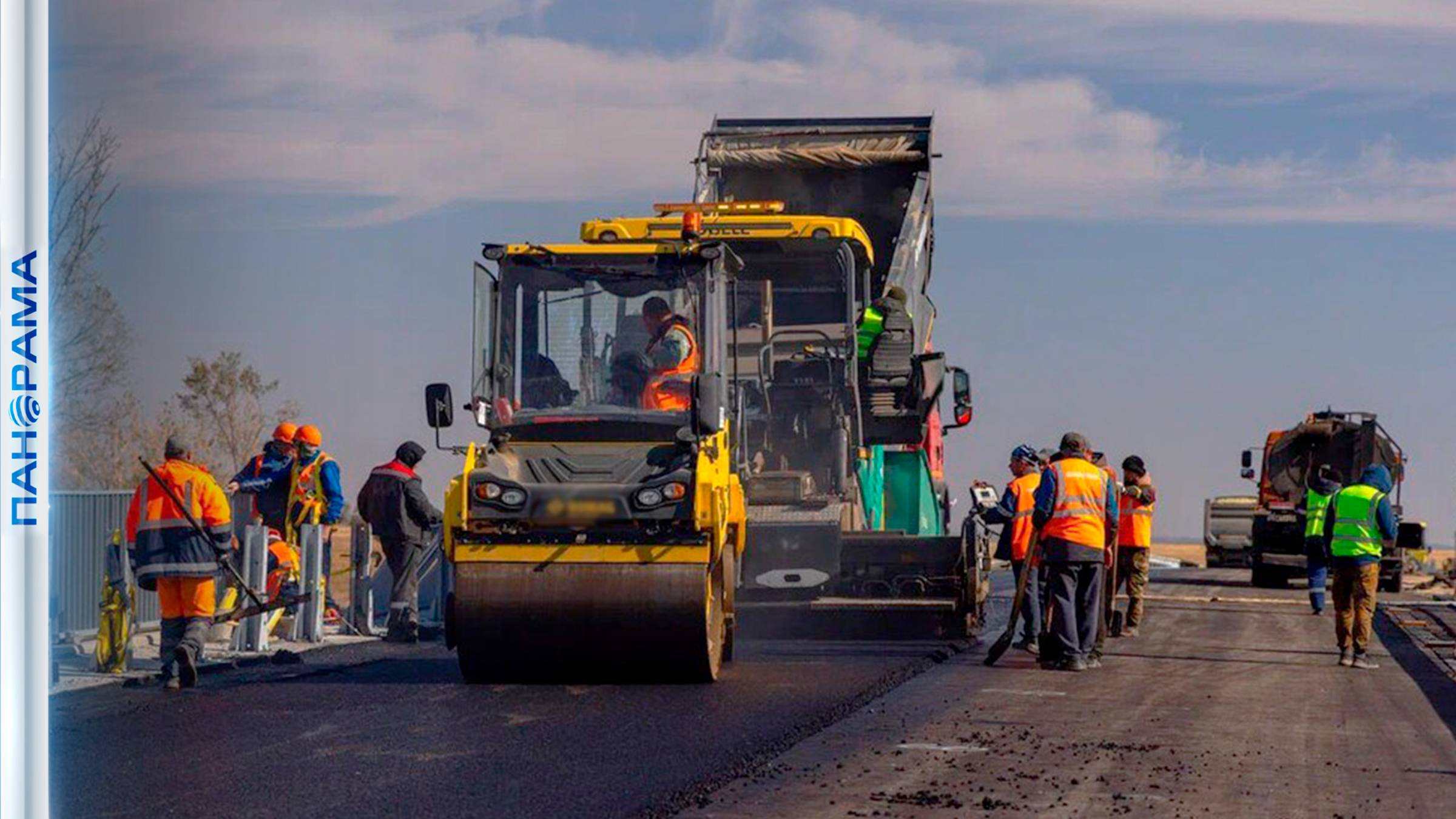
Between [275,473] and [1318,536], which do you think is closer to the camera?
[275,473]

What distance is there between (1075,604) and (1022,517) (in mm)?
1909

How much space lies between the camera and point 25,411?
16.7 feet

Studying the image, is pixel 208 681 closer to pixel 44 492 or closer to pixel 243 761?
pixel 243 761

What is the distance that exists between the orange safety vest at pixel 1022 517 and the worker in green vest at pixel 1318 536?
13.7 ft

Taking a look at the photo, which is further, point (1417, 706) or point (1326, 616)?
point (1326, 616)

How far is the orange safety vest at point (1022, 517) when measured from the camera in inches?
648

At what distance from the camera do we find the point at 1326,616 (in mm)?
22219

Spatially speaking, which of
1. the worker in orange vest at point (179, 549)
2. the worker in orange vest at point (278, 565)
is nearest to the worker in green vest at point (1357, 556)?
the worker in orange vest at point (278, 565)

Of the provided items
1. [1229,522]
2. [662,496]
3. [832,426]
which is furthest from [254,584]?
[1229,522]

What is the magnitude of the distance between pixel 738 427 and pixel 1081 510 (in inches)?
97.8

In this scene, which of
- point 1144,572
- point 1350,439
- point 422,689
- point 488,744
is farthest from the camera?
point 1350,439

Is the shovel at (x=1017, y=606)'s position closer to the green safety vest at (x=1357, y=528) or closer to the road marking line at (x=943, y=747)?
the green safety vest at (x=1357, y=528)

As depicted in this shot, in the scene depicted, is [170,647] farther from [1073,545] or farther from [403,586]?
[1073,545]

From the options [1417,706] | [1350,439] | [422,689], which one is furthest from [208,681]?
[1350,439]
